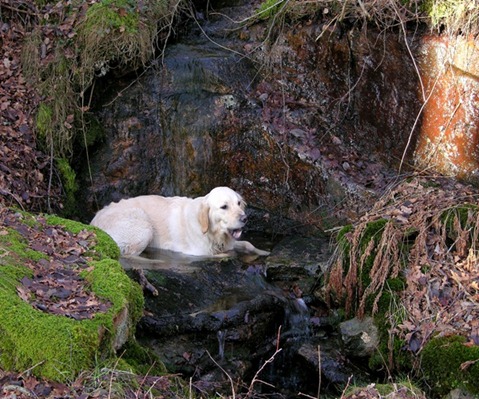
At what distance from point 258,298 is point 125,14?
5.23m

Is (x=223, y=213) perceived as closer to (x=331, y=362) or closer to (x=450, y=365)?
(x=331, y=362)

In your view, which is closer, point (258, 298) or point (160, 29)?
point (258, 298)

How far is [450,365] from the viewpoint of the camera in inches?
231

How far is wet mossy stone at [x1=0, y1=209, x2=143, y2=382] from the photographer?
15.2 ft

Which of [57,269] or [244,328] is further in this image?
[244,328]

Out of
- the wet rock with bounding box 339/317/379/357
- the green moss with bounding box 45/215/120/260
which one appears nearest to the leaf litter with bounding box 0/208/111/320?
the green moss with bounding box 45/215/120/260

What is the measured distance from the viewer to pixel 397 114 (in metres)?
10.1

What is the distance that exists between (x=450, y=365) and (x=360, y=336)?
120 cm

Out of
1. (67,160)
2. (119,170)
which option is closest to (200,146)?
(119,170)

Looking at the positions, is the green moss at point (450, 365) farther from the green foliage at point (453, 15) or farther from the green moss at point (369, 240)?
the green foliage at point (453, 15)

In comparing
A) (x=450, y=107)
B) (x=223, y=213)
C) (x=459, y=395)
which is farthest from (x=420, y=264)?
(x=450, y=107)

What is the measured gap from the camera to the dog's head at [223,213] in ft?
28.9

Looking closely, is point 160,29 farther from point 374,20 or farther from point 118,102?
point 374,20

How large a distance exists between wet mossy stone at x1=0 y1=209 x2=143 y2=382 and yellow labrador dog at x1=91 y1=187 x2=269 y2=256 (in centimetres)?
315
